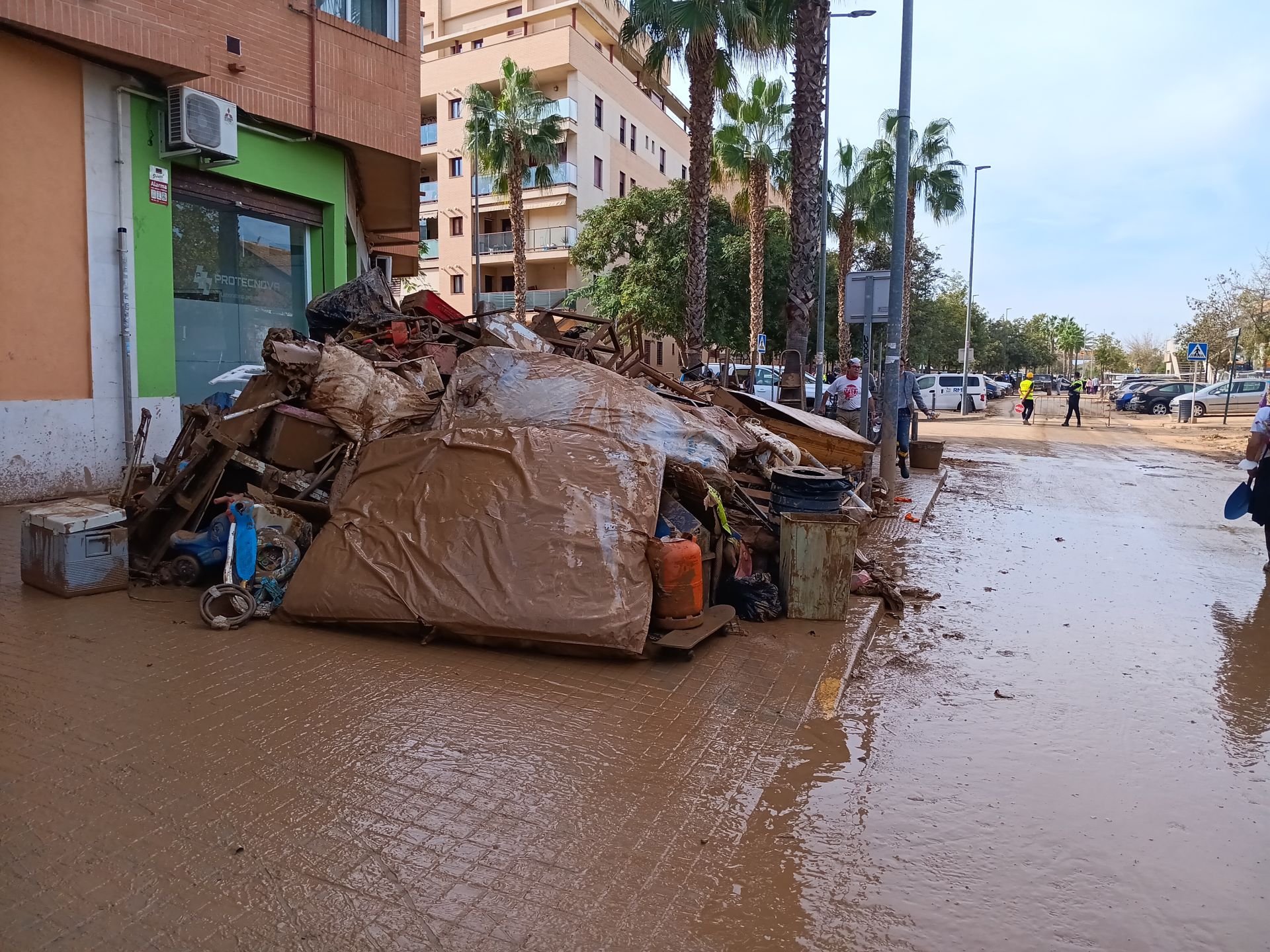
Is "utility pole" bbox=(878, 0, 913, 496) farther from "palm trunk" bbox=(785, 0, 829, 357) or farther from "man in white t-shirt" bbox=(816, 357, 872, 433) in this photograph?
"palm trunk" bbox=(785, 0, 829, 357)

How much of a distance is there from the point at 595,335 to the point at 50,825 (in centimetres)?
625

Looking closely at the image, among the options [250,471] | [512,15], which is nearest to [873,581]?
[250,471]

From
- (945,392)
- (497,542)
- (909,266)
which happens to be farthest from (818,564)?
(945,392)

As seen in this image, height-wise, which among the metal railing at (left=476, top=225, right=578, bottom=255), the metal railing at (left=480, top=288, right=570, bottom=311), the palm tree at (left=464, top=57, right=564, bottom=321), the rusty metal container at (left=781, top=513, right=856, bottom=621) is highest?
the palm tree at (left=464, top=57, right=564, bottom=321)

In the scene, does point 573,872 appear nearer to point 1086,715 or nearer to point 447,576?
point 447,576

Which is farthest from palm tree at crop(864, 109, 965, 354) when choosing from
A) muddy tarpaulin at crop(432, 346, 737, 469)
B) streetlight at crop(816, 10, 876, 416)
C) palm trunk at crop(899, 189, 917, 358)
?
muddy tarpaulin at crop(432, 346, 737, 469)

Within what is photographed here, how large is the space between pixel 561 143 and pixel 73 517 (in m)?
36.0

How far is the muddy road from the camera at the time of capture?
2.70 meters

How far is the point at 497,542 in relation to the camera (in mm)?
4977

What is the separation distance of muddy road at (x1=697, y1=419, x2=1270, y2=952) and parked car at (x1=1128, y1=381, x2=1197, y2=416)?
113 feet

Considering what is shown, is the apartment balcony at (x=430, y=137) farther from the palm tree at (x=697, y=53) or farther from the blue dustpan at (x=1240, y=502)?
the blue dustpan at (x=1240, y=502)

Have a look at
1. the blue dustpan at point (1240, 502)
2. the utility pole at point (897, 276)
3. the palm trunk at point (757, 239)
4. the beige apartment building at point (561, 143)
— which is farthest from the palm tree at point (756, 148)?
the blue dustpan at point (1240, 502)

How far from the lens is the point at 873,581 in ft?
22.1

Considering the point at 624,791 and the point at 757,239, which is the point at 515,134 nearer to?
the point at 757,239
